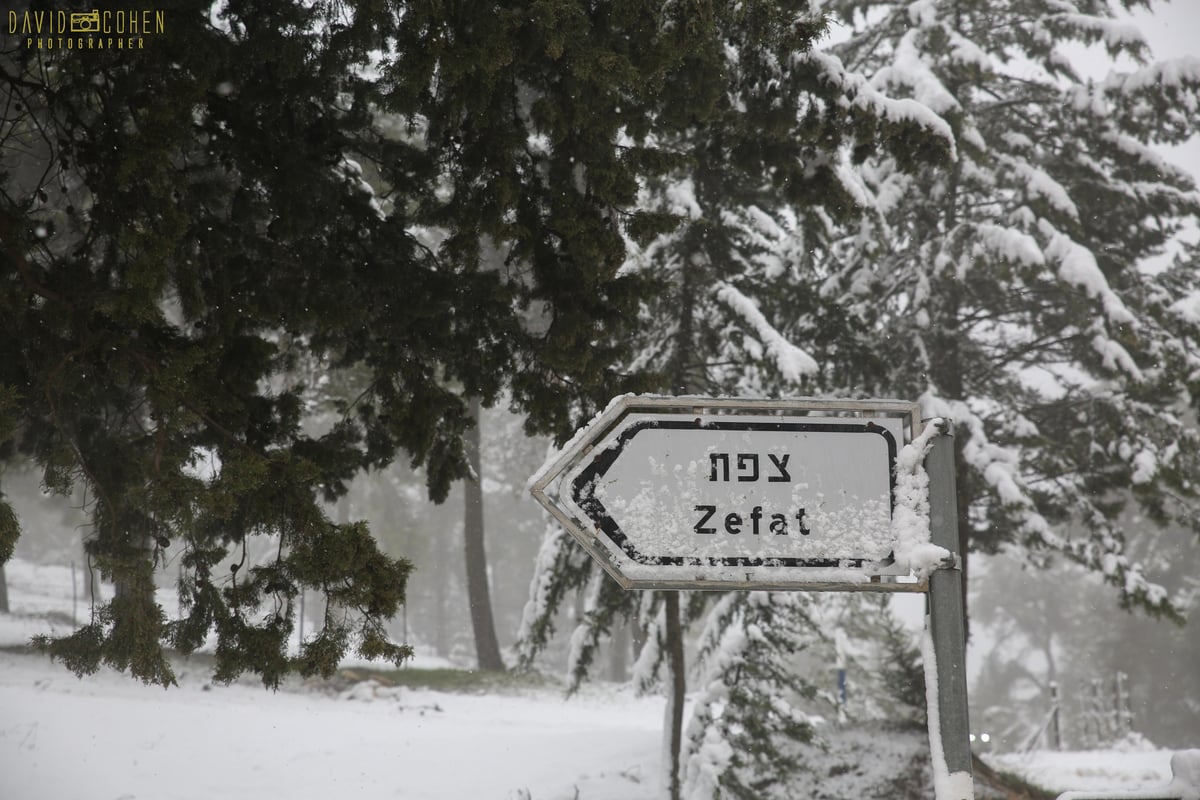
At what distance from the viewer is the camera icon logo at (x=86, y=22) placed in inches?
Answer: 170

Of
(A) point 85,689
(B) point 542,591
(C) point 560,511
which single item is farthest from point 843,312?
(A) point 85,689

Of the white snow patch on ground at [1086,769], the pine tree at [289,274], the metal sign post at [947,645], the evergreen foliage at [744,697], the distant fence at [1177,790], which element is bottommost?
the white snow patch on ground at [1086,769]

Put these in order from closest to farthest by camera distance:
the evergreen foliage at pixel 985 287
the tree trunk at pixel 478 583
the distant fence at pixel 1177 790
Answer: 1. the distant fence at pixel 1177 790
2. the evergreen foliage at pixel 985 287
3. the tree trunk at pixel 478 583

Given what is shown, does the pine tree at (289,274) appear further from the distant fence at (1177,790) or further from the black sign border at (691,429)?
the distant fence at (1177,790)

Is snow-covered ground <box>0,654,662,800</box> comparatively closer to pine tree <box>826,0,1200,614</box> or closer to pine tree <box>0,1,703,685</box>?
pine tree <box>0,1,703,685</box>

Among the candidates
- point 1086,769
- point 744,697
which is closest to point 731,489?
point 744,697

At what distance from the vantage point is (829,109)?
574 centimetres

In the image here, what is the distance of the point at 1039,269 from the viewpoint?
10203mm

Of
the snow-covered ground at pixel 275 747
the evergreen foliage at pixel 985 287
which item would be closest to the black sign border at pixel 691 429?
the evergreen foliage at pixel 985 287

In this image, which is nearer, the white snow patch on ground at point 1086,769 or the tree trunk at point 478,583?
the white snow patch on ground at point 1086,769

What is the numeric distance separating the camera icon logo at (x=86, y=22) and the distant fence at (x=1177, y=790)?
4.67 meters

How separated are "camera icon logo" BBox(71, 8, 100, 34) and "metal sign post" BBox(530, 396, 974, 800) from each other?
3.64 meters

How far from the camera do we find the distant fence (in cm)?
184

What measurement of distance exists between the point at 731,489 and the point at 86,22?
4.01m
